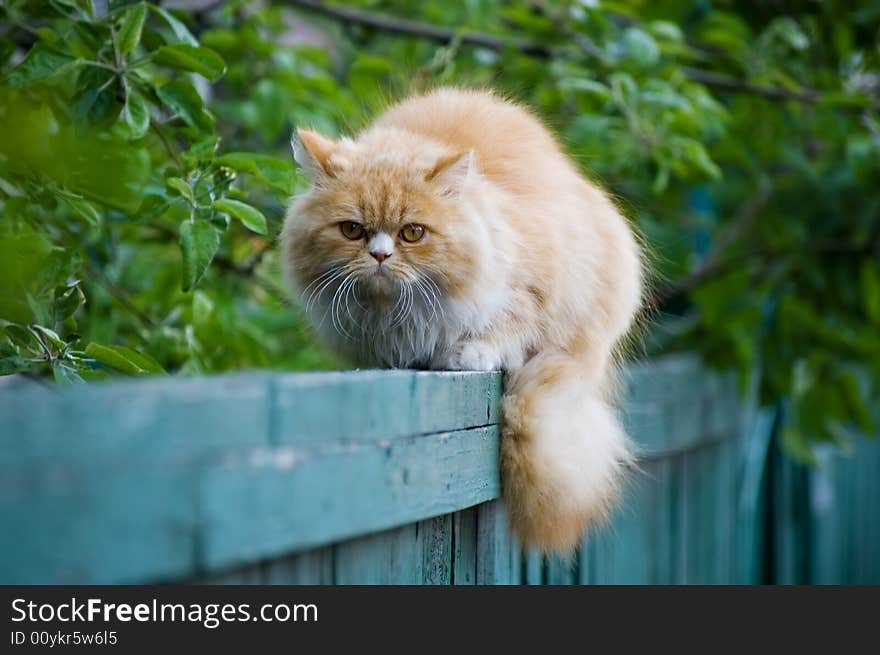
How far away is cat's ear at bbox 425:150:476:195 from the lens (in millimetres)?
2105

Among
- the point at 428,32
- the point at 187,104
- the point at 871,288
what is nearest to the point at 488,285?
the point at 187,104

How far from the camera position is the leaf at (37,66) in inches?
69.1

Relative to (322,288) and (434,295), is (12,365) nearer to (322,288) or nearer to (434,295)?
(322,288)

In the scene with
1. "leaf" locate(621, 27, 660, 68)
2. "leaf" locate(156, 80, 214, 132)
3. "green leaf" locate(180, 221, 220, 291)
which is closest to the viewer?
"green leaf" locate(180, 221, 220, 291)

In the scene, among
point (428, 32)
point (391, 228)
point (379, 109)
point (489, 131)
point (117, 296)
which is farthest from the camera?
point (428, 32)

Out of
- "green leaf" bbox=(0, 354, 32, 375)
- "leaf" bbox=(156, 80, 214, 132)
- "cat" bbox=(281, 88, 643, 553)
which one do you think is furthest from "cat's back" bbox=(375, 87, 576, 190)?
"green leaf" bbox=(0, 354, 32, 375)

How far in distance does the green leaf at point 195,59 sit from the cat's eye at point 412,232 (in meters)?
0.48

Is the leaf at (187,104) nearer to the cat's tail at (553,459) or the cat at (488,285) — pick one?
the cat at (488,285)

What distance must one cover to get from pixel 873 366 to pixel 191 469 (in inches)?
148

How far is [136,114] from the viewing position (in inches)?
75.2

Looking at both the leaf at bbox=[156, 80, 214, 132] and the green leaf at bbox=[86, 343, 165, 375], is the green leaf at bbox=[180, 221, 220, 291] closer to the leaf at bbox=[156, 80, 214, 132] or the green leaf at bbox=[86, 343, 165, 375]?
the green leaf at bbox=[86, 343, 165, 375]

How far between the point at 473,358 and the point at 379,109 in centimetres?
108

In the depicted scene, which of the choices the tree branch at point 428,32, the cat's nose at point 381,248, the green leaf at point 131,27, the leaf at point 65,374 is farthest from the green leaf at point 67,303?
the tree branch at point 428,32

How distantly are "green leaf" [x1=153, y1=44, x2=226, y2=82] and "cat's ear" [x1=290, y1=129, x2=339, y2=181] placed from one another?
→ 0.36 meters
